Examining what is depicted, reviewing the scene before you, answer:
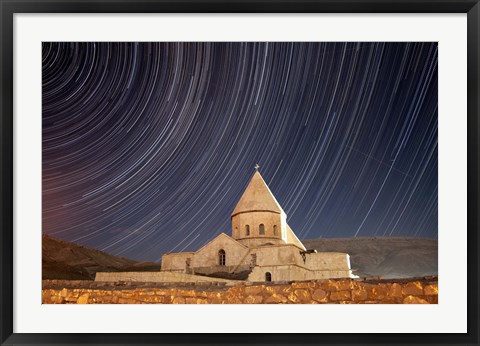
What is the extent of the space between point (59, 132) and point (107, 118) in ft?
3.17

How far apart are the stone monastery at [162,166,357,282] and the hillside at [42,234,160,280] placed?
0.66 metres

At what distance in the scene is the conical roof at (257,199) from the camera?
10.2 m

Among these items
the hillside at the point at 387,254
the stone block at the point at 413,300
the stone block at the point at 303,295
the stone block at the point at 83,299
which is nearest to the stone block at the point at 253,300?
the stone block at the point at 303,295

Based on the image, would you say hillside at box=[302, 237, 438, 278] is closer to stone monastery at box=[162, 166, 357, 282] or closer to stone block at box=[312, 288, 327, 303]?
stone monastery at box=[162, 166, 357, 282]

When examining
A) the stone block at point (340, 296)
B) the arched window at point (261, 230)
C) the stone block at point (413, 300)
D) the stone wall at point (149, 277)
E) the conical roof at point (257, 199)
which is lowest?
the stone block at point (413, 300)

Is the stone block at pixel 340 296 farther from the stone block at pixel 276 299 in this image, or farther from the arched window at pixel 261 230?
the arched window at pixel 261 230

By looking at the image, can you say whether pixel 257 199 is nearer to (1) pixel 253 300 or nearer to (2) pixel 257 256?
(2) pixel 257 256

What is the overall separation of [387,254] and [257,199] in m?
3.04

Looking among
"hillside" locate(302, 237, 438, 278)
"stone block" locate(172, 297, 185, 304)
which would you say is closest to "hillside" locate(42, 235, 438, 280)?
"hillside" locate(302, 237, 438, 278)

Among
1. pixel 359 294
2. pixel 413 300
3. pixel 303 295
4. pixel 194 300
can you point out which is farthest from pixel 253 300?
pixel 413 300
